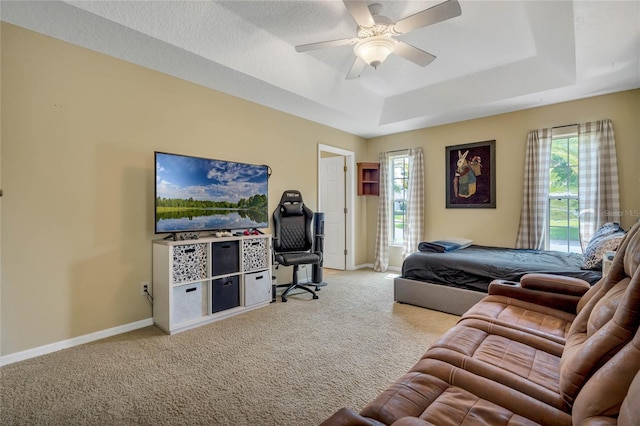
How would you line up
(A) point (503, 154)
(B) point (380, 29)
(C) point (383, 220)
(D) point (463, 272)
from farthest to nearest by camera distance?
(C) point (383, 220), (A) point (503, 154), (D) point (463, 272), (B) point (380, 29)

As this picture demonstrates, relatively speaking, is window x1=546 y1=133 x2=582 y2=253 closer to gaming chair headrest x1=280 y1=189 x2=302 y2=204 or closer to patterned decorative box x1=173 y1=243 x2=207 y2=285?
gaming chair headrest x1=280 y1=189 x2=302 y2=204

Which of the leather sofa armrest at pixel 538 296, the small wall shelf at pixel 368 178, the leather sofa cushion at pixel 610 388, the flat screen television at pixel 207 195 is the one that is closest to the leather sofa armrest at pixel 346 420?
the leather sofa cushion at pixel 610 388

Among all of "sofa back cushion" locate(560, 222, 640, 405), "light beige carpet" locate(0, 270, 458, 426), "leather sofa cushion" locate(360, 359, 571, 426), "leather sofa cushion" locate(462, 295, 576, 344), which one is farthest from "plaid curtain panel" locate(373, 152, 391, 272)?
"leather sofa cushion" locate(360, 359, 571, 426)

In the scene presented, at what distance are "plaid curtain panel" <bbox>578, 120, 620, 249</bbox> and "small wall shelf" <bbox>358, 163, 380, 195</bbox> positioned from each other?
2846mm

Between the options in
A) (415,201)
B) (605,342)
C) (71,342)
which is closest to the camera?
(605,342)

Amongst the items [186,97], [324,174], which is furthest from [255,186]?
[324,174]

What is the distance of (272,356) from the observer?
231cm

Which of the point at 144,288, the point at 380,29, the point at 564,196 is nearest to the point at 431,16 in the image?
the point at 380,29

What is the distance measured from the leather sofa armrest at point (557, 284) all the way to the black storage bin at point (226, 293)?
2.65 meters

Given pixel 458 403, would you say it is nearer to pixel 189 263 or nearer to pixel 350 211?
pixel 189 263

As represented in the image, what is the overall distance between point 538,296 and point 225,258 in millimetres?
2736

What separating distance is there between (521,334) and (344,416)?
1.22 metres

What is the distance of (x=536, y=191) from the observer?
3.88m

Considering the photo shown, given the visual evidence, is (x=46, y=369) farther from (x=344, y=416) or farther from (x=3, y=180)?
(x=344, y=416)
